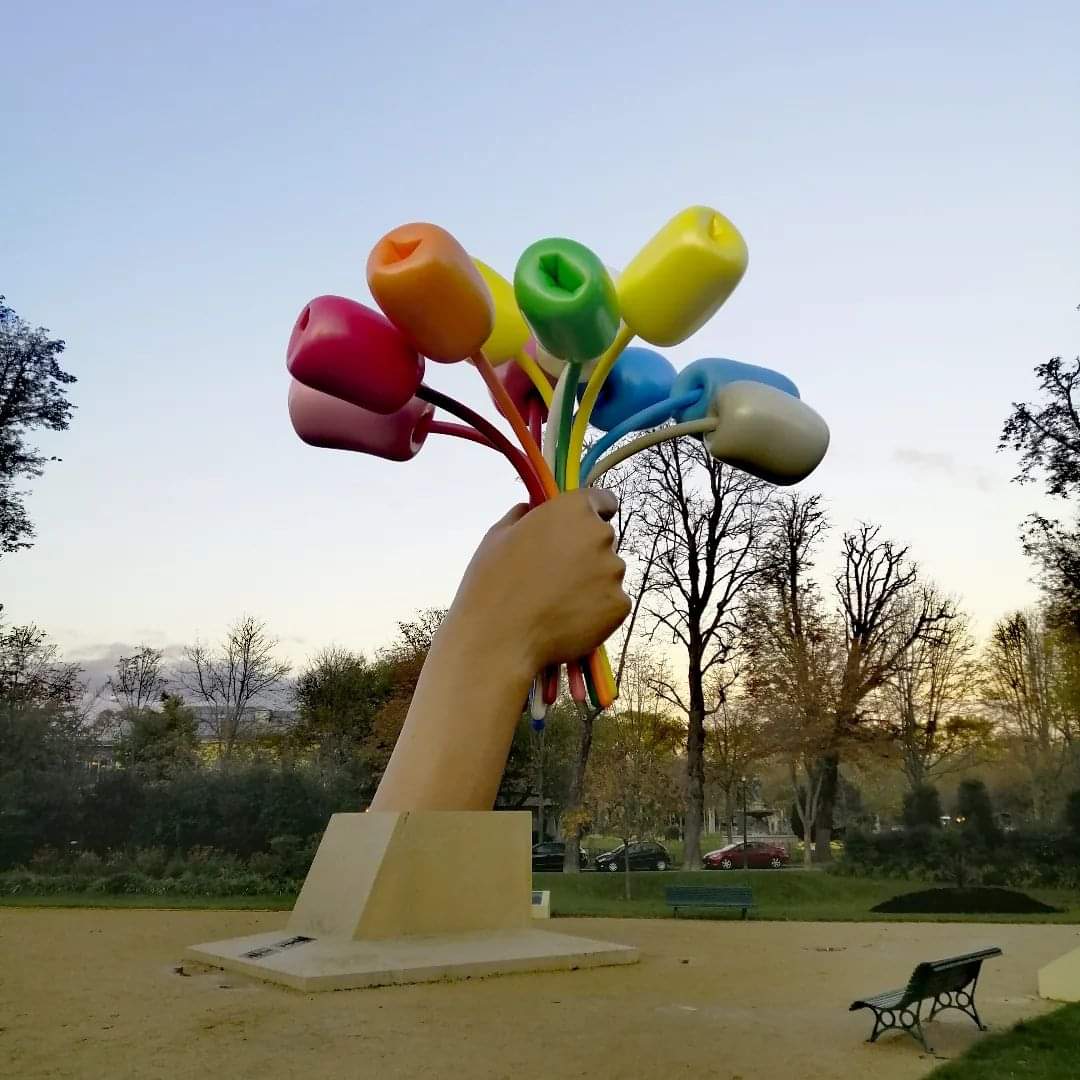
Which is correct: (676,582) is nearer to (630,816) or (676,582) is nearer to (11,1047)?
(630,816)

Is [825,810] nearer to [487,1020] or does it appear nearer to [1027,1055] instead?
[1027,1055]

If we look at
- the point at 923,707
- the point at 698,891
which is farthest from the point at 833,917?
the point at 923,707

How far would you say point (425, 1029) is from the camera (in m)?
5.89

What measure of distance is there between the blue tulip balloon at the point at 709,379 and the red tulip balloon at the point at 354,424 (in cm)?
302

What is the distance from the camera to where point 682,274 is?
959 centimetres

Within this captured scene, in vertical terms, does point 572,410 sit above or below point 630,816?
above

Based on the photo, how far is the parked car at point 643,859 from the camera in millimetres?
25656

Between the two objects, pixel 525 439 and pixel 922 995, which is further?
pixel 525 439

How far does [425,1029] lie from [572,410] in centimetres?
647

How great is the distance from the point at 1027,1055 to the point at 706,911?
10.2m

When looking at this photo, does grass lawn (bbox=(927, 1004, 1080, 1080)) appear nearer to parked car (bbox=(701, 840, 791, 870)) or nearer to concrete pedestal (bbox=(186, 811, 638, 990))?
concrete pedestal (bbox=(186, 811, 638, 990))

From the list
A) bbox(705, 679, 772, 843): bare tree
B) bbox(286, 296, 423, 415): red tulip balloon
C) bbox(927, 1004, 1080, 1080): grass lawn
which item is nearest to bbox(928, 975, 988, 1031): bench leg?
bbox(927, 1004, 1080, 1080): grass lawn

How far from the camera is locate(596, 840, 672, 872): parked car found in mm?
25656

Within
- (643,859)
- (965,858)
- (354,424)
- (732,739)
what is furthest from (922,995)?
(732,739)
